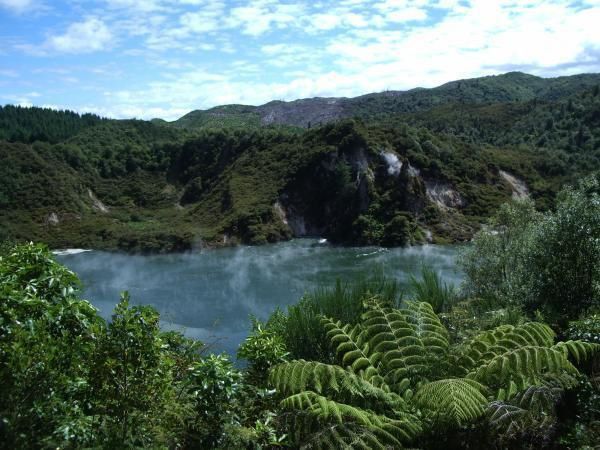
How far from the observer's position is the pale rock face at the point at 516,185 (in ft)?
215

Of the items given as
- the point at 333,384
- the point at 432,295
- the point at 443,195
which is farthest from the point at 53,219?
the point at 333,384

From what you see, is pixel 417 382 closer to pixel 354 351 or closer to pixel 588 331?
pixel 354 351

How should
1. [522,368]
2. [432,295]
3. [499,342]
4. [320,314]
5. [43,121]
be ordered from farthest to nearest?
[43,121] → [432,295] → [320,314] → [499,342] → [522,368]

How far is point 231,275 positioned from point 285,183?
931 inches

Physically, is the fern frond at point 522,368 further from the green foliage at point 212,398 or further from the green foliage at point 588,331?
the green foliage at point 212,398

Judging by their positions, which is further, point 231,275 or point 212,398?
point 231,275

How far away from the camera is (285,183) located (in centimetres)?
6919

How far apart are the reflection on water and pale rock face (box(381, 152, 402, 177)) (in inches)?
453

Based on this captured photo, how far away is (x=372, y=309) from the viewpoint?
769 centimetres

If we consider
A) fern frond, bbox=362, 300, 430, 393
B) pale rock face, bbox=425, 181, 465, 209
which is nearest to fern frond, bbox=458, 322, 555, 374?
fern frond, bbox=362, 300, 430, 393

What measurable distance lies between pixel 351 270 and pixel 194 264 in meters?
15.7

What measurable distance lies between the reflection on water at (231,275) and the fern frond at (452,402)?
20.8 m

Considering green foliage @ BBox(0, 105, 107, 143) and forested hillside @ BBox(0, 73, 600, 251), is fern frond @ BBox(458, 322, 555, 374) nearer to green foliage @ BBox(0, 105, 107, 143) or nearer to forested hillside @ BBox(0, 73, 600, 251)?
forested hillside @ BBox(0, 73, 600, 251)

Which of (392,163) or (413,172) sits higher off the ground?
(392,163)
